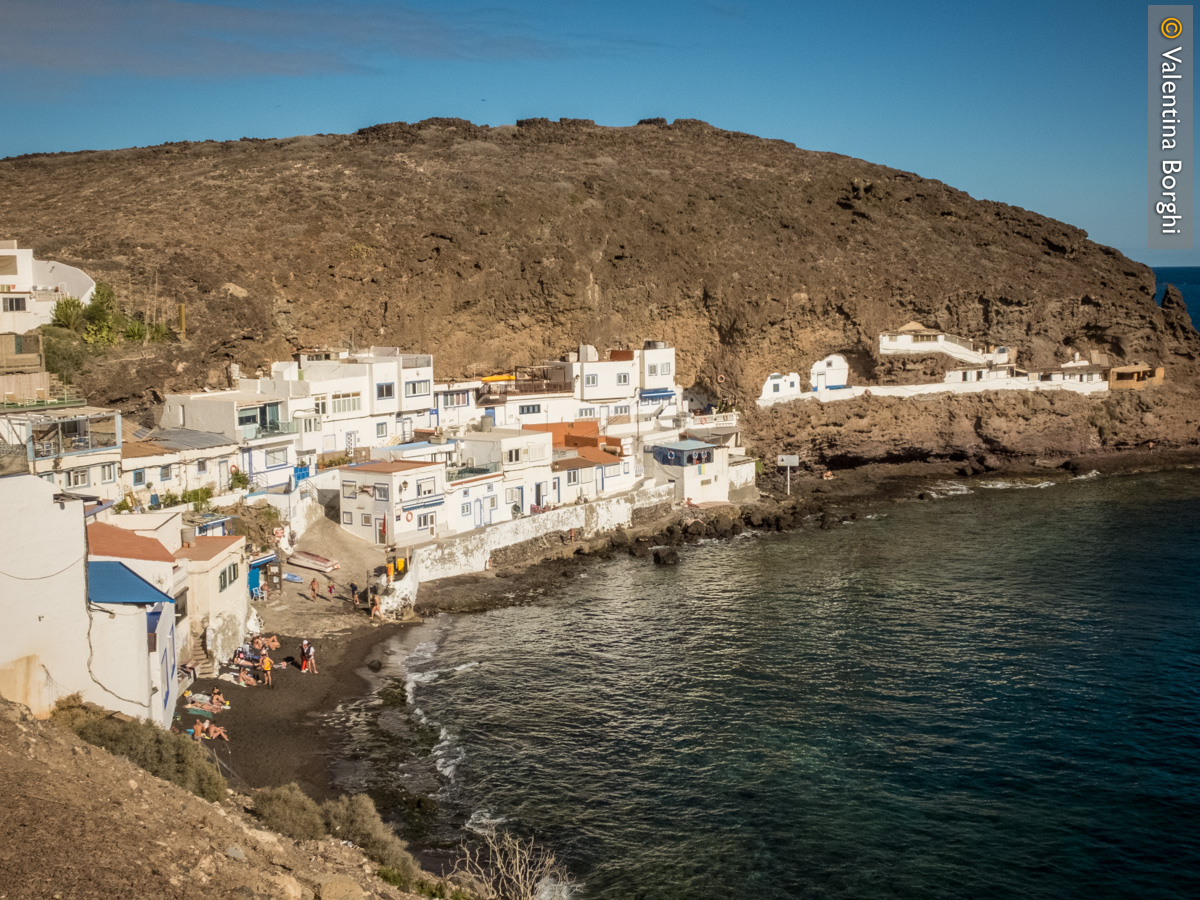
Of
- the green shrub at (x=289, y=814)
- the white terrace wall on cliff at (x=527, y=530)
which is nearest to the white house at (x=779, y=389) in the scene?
the white terrace wall on cliff at (x=527, y=530)

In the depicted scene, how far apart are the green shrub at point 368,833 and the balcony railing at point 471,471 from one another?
23.9m

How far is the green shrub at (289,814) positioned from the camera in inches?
731

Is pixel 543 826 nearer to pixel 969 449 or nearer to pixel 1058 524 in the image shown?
pixel 1058 524

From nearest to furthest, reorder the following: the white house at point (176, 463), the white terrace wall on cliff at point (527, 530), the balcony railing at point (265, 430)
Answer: the white house at point (176, 463)
the white terrace wall on cliff at point (527, 530)
the balcony railing at point (265, 430)

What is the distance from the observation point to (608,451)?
53.9m

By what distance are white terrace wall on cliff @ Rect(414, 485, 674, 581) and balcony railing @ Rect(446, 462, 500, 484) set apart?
2.61 meters

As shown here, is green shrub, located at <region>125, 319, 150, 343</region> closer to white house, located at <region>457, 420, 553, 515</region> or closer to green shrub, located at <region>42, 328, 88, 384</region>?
green shrub, located at <region>42, 328, 88, 384</region>

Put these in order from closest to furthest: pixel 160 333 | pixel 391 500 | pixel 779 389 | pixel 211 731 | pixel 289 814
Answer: pixel 289 814 → pixel 211 731 → pixel 391 500 → pixel 160 333 → pixel 779 389

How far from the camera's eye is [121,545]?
25.6 m

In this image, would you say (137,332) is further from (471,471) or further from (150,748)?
(150,748)

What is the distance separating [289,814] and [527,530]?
2674 cm

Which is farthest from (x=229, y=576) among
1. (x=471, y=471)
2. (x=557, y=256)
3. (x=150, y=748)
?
(x=557, y=256)

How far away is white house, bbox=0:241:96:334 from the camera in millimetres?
41719

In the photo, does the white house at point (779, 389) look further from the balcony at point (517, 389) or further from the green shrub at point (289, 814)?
the green shrub at point (289, 814)
